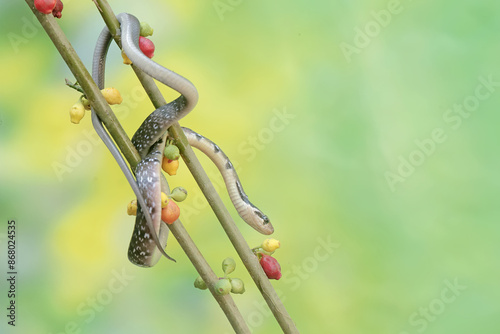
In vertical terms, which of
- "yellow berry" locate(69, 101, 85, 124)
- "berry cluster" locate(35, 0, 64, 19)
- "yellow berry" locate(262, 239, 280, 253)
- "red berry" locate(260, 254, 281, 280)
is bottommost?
"red berry" locate(260, 254, 281, 280)

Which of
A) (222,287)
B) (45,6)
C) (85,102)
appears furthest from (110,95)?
(222,287)

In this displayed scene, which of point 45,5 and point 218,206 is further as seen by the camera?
point 218,206

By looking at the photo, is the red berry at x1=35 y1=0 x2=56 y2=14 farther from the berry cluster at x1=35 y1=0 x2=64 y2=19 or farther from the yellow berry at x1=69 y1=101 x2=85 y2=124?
the yellow berry at x1=69 y1=101 x2=85 y2=124

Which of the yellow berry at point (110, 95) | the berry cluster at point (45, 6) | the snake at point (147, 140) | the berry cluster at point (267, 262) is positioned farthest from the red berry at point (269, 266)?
the berry cluster at point (45, 6)

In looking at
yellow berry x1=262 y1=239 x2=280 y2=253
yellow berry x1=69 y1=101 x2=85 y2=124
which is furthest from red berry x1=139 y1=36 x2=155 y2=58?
yellow berry x1=262 y1=239 x2=280 y2=253

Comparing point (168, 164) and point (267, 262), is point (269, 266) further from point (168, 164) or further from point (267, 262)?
point (168, 164)

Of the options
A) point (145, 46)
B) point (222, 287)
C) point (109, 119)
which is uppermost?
point (145, 46)
